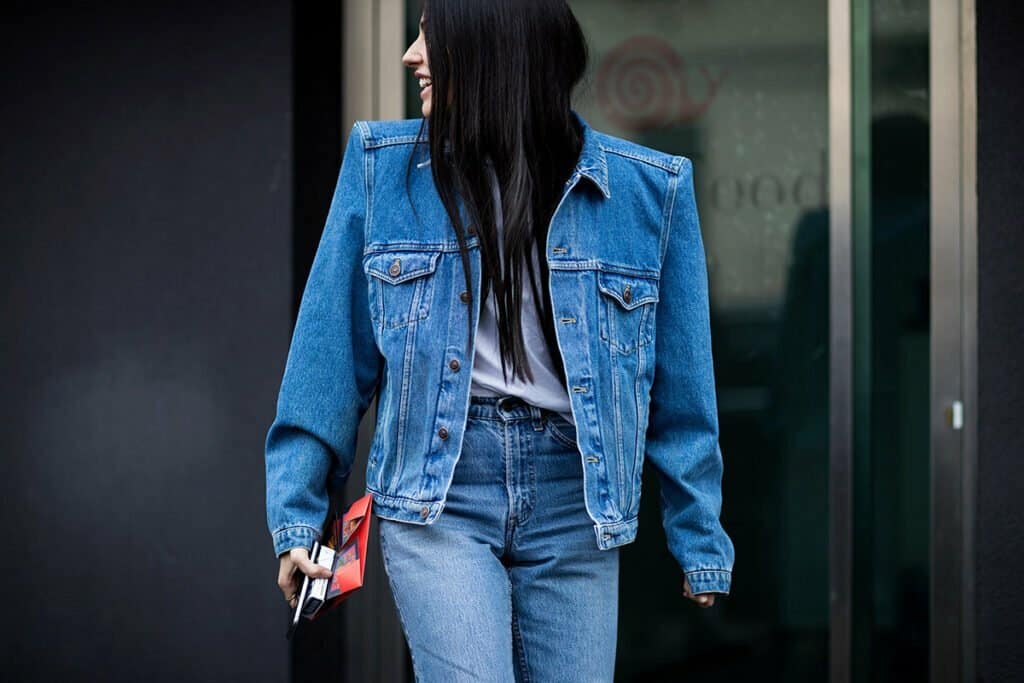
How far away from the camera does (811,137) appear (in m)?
4.20

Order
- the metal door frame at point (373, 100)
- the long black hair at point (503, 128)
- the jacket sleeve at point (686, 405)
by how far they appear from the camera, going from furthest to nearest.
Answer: the metal door frame at point (373, 100) < the jacket sleeve at point (686, 405) < the long black hair at point (503, 128)

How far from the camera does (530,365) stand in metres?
2.15

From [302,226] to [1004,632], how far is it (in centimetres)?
254

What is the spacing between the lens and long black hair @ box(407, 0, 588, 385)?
216cm

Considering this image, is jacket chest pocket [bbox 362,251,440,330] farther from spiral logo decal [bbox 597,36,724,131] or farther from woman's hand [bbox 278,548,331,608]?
spiral logo decal [bbox 597,36,724,131]

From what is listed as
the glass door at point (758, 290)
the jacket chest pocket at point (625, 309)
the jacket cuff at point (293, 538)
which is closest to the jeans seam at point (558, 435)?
the jacket chest pocket at point (625, 309)

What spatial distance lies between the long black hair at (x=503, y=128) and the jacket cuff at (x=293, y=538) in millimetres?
439

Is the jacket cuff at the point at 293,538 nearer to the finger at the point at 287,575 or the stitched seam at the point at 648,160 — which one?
the finger at the point at 287,575

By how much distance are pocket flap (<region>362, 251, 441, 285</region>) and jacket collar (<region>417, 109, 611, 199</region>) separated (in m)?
0.18

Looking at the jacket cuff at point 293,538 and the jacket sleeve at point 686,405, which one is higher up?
the jacket sleeve at point 686,405

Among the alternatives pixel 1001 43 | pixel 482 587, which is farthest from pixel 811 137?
pixel 482 587

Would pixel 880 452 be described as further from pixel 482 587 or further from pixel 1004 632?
pixel 482 587

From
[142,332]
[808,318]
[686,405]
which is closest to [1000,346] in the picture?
[808,318]

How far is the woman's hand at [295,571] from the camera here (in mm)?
2115
